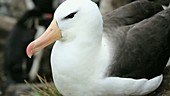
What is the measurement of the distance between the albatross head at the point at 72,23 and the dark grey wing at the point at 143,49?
277 millimetres

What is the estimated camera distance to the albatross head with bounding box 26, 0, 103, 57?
3453mm

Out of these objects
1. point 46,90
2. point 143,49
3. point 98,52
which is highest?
point 98,52

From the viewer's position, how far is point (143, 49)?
12.4 ft

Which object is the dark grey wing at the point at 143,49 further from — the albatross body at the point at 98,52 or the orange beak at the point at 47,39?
the orange beak at the point at 47,39

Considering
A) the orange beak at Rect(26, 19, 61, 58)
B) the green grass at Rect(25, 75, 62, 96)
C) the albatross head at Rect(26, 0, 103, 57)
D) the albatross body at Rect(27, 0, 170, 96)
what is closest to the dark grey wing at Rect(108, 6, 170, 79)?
the albatross body at Rect(27, 0, 170, 96)

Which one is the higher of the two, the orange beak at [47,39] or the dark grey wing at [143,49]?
the orange beak at [47,39]

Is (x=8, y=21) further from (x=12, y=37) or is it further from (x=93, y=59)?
A: (x=93, y=59)

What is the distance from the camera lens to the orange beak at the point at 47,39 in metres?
3.50

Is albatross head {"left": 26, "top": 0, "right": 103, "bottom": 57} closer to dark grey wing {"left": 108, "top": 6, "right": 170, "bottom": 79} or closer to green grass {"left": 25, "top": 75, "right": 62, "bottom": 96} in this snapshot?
dark grey wing {"left": 108, "top": 6, "right": 170, "bottom": 79}

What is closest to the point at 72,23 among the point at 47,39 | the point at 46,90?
the point at 47,39

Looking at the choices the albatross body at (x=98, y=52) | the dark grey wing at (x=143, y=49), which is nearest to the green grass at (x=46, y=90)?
the albatross body at (x=98, y=52)

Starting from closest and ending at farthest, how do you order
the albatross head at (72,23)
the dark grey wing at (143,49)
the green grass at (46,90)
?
the albatross head at (72,23)
the dark grey wing at (143,49)
the green grass at (46,90)

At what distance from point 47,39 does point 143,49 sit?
733 mm

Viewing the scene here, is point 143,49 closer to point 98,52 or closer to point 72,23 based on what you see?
point 98,52
